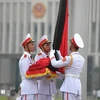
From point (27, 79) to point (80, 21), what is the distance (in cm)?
137

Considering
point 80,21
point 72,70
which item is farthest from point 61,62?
point 80,21

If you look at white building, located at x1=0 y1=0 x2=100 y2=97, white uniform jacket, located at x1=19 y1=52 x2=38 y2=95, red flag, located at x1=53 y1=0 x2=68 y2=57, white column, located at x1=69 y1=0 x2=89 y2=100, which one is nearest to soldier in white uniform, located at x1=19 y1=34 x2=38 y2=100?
white uniform jacket, located at x1=19 y1=52 x2=38 y2=95

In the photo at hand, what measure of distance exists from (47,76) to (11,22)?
160 feet

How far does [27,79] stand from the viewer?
225 inches

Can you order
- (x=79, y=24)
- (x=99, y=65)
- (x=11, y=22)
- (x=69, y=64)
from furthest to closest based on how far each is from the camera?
(x=11, y=22), (x=99, y=65), (x=79, y=24), (x=69, y=64)

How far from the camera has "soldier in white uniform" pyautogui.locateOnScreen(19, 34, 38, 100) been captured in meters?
5.69

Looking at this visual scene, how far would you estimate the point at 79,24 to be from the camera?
6.43 m

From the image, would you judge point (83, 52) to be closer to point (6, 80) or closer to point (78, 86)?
point (78, 86)

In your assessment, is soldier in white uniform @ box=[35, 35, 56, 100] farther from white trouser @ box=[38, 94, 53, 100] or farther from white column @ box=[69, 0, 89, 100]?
white column @ box=[69, 0, 89, 100]

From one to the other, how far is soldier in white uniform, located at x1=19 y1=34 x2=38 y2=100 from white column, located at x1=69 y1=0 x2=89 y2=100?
3.11ft

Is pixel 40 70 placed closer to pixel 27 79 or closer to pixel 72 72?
pixel 27 79

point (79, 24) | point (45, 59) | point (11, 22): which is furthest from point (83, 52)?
point (11, 22)

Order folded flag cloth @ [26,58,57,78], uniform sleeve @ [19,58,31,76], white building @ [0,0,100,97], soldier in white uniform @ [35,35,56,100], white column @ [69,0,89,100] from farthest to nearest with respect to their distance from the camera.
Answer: white building @ [0,0,100,97] < white column @ [69,0,89,100] < soldier in white uniform @ [35,35,56,100] < uniform sleeve @ [19,58,31,76] < folded flag cloth @ [26,58,57,78]

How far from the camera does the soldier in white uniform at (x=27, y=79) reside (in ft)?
18.7
